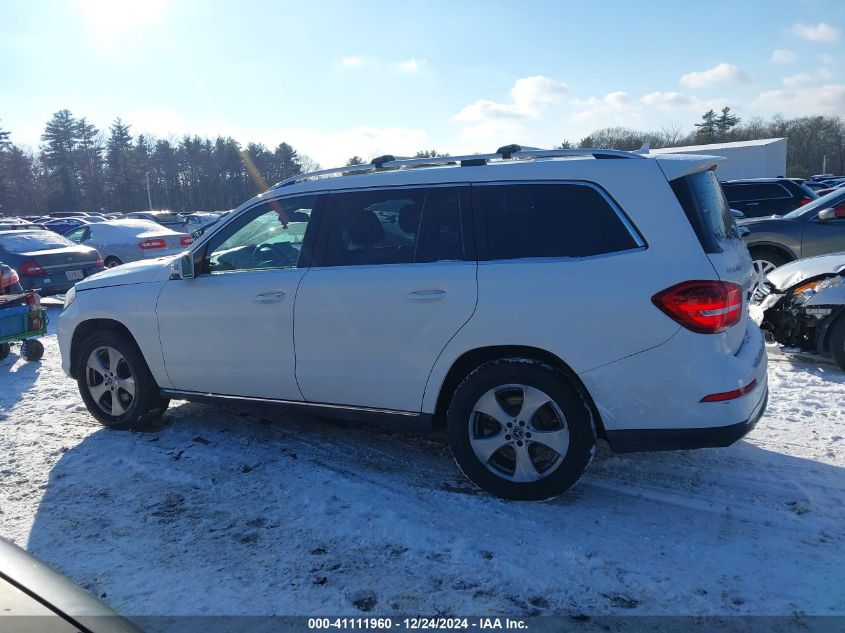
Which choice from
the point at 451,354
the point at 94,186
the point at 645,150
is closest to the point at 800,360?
the point at 645,150

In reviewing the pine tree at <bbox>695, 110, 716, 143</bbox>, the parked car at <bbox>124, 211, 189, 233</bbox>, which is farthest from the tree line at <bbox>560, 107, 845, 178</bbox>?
the parked car at <bbox>124, 211, 189, 233</bbox>

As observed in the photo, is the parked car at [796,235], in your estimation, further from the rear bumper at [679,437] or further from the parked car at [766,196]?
the rear bumper at [679,437]

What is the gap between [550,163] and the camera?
375 centimetres

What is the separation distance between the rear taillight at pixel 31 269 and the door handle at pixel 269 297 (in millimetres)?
9442

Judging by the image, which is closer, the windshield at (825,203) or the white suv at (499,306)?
the white suv at (499,306)

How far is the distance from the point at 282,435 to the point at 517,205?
8.43ft

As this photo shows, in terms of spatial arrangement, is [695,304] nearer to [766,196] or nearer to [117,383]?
[117,383]

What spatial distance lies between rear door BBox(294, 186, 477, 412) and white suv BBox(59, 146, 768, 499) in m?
0.01

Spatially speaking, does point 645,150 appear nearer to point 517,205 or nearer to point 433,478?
point 517,205

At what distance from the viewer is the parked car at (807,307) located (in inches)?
234

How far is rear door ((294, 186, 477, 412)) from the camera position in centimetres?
378

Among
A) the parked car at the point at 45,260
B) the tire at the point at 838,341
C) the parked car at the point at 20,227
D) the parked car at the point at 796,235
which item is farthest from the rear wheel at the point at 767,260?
the parked car at the point at 20,227

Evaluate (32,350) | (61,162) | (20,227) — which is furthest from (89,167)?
(32,350)

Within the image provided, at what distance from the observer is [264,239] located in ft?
15.0
